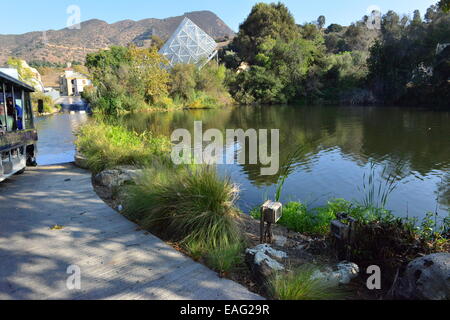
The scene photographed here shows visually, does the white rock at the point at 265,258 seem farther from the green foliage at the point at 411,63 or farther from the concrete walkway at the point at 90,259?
the green foliage at the point at 411,63

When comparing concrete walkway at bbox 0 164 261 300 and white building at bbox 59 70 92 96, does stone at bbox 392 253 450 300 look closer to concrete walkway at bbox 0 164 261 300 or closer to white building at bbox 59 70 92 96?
concrete walkway at bbox 0 164 261 300

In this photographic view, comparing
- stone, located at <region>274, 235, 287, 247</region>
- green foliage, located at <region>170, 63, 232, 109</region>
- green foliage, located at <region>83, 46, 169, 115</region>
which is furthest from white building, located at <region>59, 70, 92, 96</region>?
stone, located at <region>274, 235, 287, 247</region>

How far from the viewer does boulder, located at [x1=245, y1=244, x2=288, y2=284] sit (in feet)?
10.4

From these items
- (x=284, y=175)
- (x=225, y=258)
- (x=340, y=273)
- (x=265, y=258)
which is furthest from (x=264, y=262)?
(x=284, y=175)

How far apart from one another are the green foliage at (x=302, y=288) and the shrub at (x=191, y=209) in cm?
82

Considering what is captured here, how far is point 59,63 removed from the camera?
129 m

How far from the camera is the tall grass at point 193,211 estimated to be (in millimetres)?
3787

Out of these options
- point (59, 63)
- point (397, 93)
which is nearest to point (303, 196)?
point (397, 93)

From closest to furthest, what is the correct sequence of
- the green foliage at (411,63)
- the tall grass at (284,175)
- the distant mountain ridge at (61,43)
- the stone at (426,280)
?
the stone at (426,280) < the tall grass at (284,175) < the green foliage at (411,63) < the distant mountain ridge at (61,43)

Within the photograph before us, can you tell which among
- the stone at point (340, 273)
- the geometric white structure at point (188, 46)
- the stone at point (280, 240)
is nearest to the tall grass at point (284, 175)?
the stone at point (280, 240)

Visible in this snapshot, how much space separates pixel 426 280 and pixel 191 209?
8.65ft

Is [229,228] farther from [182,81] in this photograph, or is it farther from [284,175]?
[182,81]

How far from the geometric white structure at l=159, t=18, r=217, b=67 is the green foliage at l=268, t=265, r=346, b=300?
5051 cm
